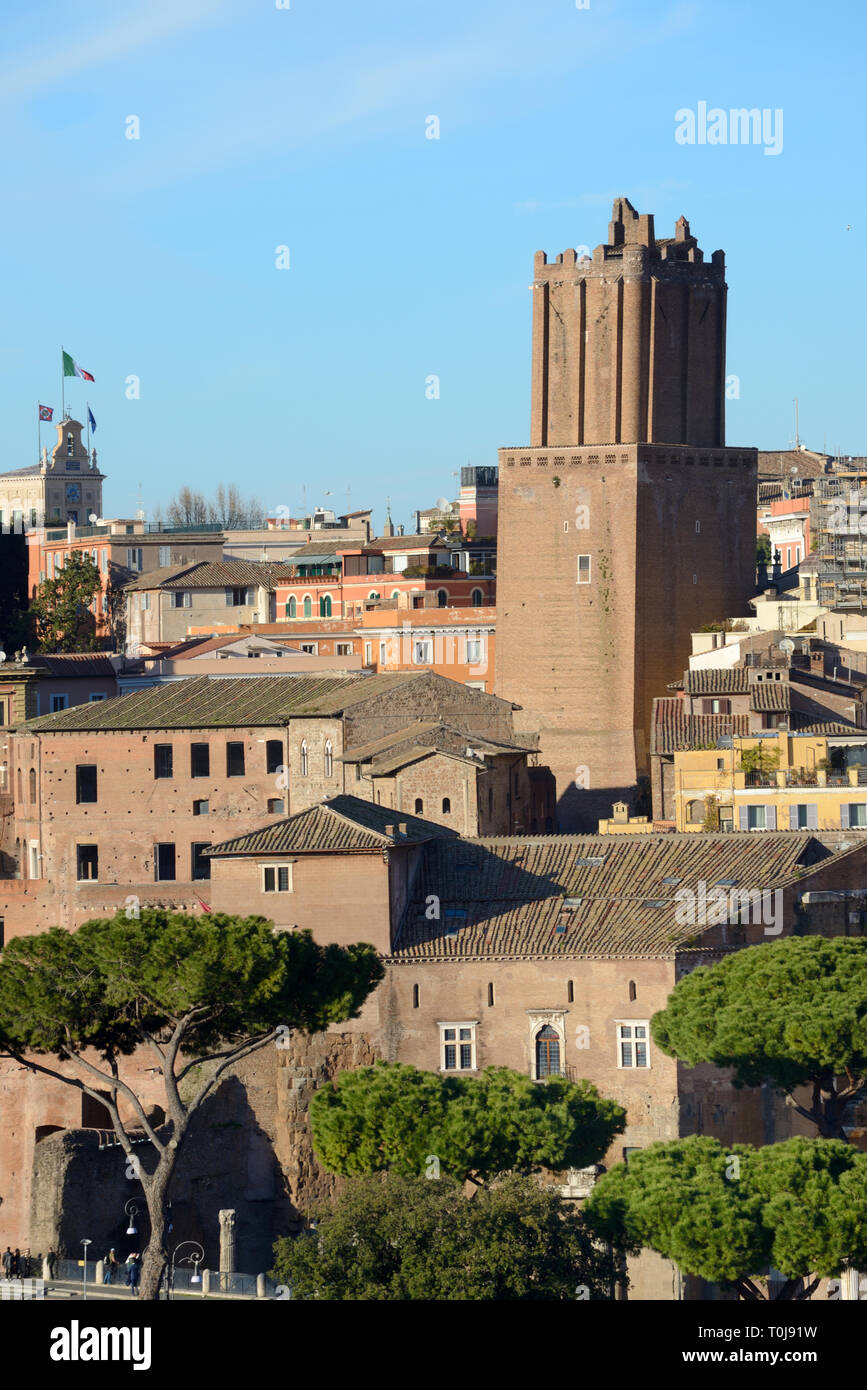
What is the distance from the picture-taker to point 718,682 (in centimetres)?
6856

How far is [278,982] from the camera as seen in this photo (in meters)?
47.1

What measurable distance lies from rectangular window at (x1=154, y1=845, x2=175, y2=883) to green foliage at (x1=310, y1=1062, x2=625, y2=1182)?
21735 millimetres

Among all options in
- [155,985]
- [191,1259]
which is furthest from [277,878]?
[191,1259]

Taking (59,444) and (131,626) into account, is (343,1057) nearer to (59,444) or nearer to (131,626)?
(131,626)

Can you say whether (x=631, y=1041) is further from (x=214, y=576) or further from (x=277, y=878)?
(x=214, y=576)

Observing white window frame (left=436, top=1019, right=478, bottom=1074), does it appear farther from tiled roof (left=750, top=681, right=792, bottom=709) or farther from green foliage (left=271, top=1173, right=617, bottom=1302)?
tiled roof (left=750, top=681, right=792, bottom=709)

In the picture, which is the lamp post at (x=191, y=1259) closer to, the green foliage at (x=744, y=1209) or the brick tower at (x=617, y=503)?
the green foliage at (x=744, y=1209)

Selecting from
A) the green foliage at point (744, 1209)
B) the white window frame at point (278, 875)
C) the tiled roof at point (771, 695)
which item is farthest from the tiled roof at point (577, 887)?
the tiled roof at point (771, 695)

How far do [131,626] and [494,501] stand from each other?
16104 mm

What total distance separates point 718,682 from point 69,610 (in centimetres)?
4235

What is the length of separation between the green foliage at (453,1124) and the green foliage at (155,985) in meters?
2.15
